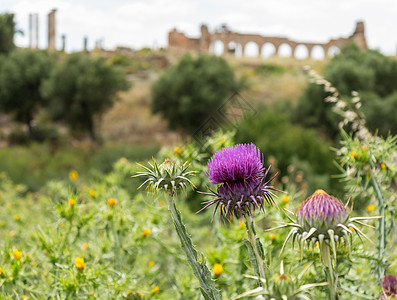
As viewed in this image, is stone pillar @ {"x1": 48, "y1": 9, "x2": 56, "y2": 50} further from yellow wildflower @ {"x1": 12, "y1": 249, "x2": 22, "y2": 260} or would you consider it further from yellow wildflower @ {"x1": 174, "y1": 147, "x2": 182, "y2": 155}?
yellow wildflower @ {"x1": 12, "y1": 249, "x2": 22, "y2": 260}

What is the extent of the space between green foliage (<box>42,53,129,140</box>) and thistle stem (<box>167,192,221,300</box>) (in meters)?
26.5

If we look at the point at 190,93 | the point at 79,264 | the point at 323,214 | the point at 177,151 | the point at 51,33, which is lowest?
the point at 190,93

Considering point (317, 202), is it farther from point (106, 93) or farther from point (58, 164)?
point (106, 93)

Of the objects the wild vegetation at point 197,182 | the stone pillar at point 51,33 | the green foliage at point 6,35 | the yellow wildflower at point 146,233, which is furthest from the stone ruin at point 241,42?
the yellow wildflower at point 146,233

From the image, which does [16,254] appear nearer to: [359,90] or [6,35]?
[359,90]

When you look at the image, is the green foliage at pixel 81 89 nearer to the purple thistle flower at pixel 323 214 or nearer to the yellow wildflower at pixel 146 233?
the yellow wildflower at pixel 146 233

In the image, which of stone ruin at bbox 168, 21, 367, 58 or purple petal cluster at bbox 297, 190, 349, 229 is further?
stone ruin at bbox 168, 21, 367, 58

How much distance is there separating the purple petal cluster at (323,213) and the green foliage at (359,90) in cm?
2315

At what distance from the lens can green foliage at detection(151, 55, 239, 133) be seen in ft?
95.5

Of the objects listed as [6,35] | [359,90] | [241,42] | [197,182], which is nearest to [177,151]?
[197,182]

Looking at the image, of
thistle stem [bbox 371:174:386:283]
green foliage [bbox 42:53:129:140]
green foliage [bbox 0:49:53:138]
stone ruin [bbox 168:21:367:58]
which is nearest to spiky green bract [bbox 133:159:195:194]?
thistle stem [bbox 371:174:386:283]

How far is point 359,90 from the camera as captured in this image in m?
27.2

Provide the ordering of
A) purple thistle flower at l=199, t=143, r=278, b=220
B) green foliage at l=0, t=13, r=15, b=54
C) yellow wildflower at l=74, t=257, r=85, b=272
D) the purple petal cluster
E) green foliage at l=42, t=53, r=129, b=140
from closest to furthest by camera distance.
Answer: the purple petal cluster, purple thistle flower at l=199, t=143, r=278, b=220, yellow wildflower at l=74, t=257, r=85, b=272, green foliage at l=42, t=53, r=129, b=140, green foliage at l=0, t=13, r=15, b=54

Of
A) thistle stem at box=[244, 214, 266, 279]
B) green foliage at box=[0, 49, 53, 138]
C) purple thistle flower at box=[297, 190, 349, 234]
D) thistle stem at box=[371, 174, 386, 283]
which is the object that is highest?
purple thistle flower at box=[297, 190, 349, 234]
